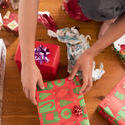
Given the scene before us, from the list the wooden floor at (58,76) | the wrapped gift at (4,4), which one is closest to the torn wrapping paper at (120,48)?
the wooden floor at (58,76)

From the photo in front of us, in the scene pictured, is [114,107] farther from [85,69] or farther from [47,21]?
[47,21]

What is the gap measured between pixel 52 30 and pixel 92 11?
303 millimetres

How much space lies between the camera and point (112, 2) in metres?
0.92

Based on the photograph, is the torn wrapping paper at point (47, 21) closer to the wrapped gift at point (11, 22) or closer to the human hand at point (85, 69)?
the wrapped gift at point (11, 22)

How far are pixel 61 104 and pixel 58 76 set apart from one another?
10.0 inches

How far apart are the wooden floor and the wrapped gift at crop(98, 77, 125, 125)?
72 millimetres

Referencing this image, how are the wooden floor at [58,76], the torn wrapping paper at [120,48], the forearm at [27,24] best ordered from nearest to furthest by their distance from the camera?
the forearm at [27,24] < the wooden floor at [58,76] < the torn wrapping paper at [120,48]

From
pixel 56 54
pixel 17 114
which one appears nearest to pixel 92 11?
pixel 56 54

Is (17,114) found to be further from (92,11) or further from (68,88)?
(92,11)

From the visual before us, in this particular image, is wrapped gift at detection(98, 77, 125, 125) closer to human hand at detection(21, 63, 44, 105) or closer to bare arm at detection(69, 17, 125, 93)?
bare arm at detection(69, 17, 125, 93)

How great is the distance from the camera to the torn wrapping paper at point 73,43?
3.55 ft

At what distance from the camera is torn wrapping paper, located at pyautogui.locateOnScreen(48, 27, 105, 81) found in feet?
3.55

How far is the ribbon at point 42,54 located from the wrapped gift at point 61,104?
119 millimetres

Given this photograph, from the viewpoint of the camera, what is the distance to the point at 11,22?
3.84 feet
